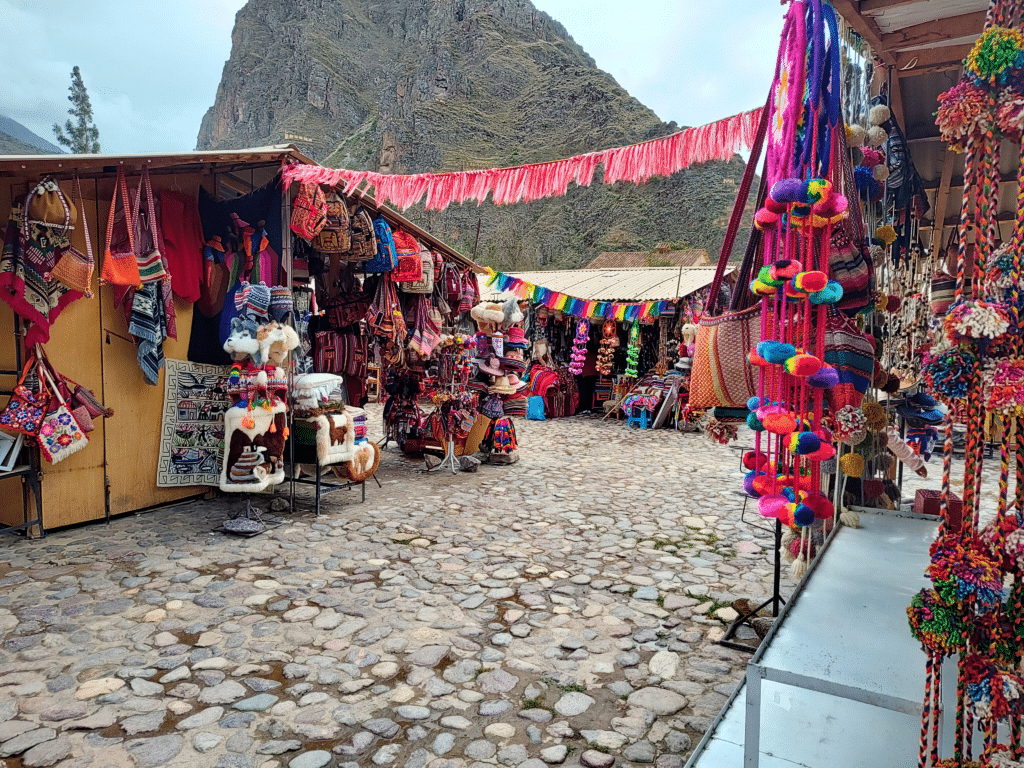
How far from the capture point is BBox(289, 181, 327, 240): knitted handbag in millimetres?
5492

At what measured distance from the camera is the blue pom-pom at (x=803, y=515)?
227 centimetres

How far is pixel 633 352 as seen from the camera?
12703 mm

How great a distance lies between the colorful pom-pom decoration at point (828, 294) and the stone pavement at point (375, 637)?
5.78ft

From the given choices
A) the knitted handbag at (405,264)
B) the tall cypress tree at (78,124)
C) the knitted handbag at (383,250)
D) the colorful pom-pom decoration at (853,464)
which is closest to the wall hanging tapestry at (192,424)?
the knitted handbag at (383,250)

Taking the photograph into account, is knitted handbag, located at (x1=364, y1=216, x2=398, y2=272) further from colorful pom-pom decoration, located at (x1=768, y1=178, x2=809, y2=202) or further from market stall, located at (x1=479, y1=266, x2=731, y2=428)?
colorful pom-pom decoration, located at (x1=768, y1=178, x2=809, y2=202)

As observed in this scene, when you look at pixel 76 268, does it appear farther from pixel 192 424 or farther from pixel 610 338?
pixel 610 338

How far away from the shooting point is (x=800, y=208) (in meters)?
2.26

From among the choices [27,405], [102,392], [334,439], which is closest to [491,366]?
[334,439]

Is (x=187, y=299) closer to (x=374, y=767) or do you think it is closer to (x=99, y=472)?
(x=99, y=472)

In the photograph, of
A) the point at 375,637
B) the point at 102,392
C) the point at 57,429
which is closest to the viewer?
the point at 375,637

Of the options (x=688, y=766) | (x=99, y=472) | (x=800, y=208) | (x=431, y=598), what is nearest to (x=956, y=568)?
(x=688, y=766)

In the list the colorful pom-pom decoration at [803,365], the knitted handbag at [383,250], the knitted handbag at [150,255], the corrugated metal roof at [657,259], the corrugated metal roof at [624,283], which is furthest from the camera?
the corrugated metal roof at [657,259]

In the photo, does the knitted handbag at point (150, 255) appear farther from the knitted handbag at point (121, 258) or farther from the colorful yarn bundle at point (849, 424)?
the colorful yarn bundle at point (849, 424)

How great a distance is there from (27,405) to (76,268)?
1041mm
